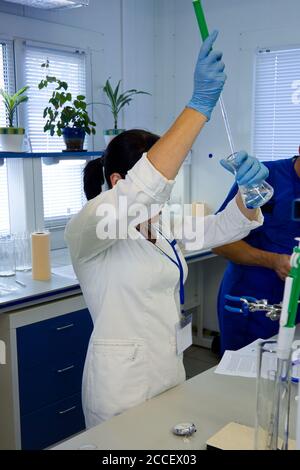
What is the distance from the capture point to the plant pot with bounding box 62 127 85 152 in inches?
123

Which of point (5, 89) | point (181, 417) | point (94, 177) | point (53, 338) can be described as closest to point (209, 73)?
point (94, 177)

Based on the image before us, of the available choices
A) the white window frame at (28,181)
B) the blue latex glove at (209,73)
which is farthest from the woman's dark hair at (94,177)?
the white window frame at (28,181)

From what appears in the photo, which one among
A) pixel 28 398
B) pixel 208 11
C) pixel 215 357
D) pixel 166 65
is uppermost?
pixel 208 11

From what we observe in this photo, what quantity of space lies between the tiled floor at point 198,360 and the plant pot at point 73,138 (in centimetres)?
168

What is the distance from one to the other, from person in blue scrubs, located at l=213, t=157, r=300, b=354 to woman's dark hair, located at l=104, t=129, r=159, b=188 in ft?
2.75

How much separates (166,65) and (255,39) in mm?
740

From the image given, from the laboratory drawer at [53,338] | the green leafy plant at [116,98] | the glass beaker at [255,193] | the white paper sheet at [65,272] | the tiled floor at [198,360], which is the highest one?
the green leafy plant at [116,98]

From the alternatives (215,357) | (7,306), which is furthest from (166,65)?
(7,306)

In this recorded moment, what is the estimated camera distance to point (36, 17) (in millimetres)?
3098

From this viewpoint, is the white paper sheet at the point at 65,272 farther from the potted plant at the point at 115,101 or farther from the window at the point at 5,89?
the potted plant at the point at 115,101

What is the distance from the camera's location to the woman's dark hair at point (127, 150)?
4.63 feet

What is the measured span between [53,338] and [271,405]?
158 cm

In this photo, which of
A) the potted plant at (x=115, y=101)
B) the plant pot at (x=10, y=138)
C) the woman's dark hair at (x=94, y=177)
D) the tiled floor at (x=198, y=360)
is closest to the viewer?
the woman's dark hair at (x=94, y=177)

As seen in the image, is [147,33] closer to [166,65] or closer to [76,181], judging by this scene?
[166,65]
